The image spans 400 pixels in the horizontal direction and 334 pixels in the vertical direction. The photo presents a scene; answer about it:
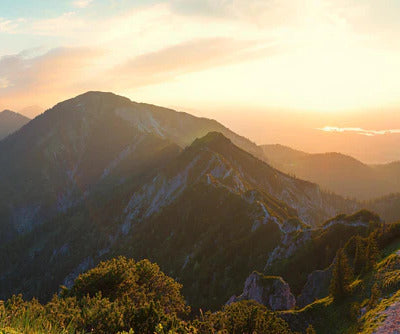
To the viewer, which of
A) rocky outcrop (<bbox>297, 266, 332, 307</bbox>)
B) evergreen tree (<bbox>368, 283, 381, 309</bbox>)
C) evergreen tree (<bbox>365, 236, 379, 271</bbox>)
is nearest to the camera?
evergreen tree (<bbox>368, 283, 381, 309</bbox>)

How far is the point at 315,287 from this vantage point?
70875 mm

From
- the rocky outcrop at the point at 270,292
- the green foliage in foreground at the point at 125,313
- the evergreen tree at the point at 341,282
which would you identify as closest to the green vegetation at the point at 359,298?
the evergreen tree at the point at 341,282

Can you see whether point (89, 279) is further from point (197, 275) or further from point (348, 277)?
point (197, 275)

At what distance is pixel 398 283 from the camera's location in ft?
122

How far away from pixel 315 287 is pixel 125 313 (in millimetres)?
51707

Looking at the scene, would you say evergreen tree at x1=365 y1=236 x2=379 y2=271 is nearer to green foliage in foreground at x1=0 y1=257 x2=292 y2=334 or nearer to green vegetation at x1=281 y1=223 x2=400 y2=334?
green vegetation at x1=281 y1=223 x2=400 y2=334

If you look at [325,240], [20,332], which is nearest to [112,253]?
[325,240]

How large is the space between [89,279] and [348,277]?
3839 cm

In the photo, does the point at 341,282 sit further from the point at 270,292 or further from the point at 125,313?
the point at 125,313

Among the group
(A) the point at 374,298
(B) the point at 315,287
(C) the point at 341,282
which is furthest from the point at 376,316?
(B) the point at 315,287

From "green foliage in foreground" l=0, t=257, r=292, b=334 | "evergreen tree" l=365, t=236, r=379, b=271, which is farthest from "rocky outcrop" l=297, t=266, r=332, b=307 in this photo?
"green foliage in foreground" l=0, t=257, r=292, b=334

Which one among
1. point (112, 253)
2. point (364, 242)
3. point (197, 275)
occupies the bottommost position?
point (112, 253)

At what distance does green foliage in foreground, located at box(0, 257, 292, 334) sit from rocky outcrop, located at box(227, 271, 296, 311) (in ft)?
82.0

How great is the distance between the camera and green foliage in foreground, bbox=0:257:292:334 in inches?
961
